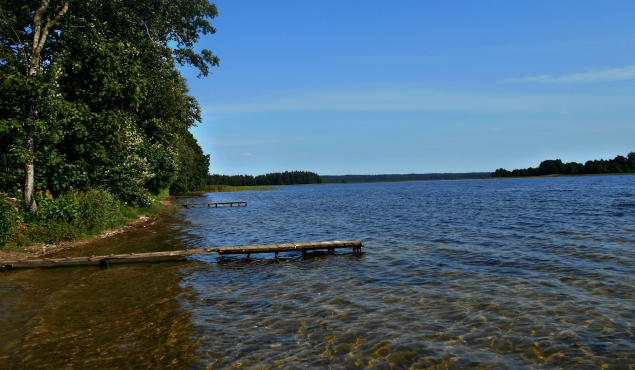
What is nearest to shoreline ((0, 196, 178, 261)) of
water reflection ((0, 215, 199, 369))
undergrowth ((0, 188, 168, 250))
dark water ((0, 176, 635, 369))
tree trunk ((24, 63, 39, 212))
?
undergrowth ((0, 188, 168, 250))

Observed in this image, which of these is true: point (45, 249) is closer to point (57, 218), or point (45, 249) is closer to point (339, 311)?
point (57, 218)

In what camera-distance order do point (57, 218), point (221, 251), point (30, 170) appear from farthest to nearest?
1. point (57, 218)
2. point (30, 170)
3. point (221, 251)

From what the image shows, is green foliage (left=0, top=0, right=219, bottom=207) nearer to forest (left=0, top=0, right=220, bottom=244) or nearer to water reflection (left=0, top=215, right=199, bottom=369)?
forest (left=0, top=0, right=220, bottom=244)

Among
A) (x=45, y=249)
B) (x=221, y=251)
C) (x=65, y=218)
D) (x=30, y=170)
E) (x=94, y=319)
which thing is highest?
(x=30, y=170)

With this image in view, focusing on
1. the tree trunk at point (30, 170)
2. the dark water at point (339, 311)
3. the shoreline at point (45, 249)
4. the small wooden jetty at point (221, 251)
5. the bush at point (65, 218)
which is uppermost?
the tree trunk at point (30, 170)

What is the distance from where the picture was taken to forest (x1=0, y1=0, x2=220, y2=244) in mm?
19375

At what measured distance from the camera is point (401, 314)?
34.2ft

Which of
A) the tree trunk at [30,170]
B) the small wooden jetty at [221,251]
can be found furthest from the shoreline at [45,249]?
the tree trunk at [30,170]

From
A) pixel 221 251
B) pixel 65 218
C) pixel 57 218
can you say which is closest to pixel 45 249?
pixel 57 218

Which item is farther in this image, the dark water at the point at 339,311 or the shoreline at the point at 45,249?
the shoreline at the point at 45,249

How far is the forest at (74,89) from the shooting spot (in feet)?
63.6

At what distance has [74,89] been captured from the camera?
22156 millimetres

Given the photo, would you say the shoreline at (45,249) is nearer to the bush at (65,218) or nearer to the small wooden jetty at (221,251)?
the bush at (65,218)

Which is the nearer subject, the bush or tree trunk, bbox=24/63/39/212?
the bush
